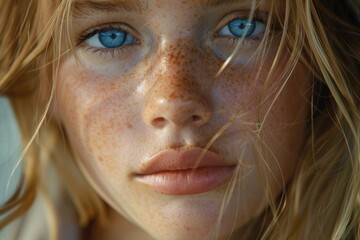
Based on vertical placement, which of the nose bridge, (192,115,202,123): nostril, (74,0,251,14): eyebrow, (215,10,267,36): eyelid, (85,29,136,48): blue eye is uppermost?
(74,0,251,14): eyebrow

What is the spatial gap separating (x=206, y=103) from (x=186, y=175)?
0.15 meters

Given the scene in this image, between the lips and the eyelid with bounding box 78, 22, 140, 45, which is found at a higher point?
the eyelid with bounding box 78, 22, 140, 45

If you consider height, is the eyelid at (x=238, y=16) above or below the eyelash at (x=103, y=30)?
above

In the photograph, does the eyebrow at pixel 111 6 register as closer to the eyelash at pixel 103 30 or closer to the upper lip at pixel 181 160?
the eyelash at pixel 103 30

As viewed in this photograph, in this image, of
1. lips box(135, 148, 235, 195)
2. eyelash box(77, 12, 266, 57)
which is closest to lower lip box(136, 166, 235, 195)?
lips box(135, 148, 235, 195)

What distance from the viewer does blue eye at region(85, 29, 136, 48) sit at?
135cm

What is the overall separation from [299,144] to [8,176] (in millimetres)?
675

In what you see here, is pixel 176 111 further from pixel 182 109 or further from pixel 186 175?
pixel 186 175

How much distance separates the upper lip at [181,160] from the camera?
1287 millimetres

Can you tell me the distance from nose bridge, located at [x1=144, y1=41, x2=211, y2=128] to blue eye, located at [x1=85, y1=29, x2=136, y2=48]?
88 mm

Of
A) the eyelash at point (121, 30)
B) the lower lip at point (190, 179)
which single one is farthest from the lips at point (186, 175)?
the eyelash at point (121, 30)

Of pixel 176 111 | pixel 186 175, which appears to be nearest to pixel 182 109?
pixel 176 111

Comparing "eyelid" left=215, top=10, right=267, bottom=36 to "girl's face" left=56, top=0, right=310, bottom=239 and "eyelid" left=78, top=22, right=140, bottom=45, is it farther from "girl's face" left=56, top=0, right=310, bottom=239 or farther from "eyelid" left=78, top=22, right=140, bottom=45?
"eyelid" left=78, top=22, right=140, bottom=45

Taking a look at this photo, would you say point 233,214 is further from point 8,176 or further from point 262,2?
A: point 8,176
